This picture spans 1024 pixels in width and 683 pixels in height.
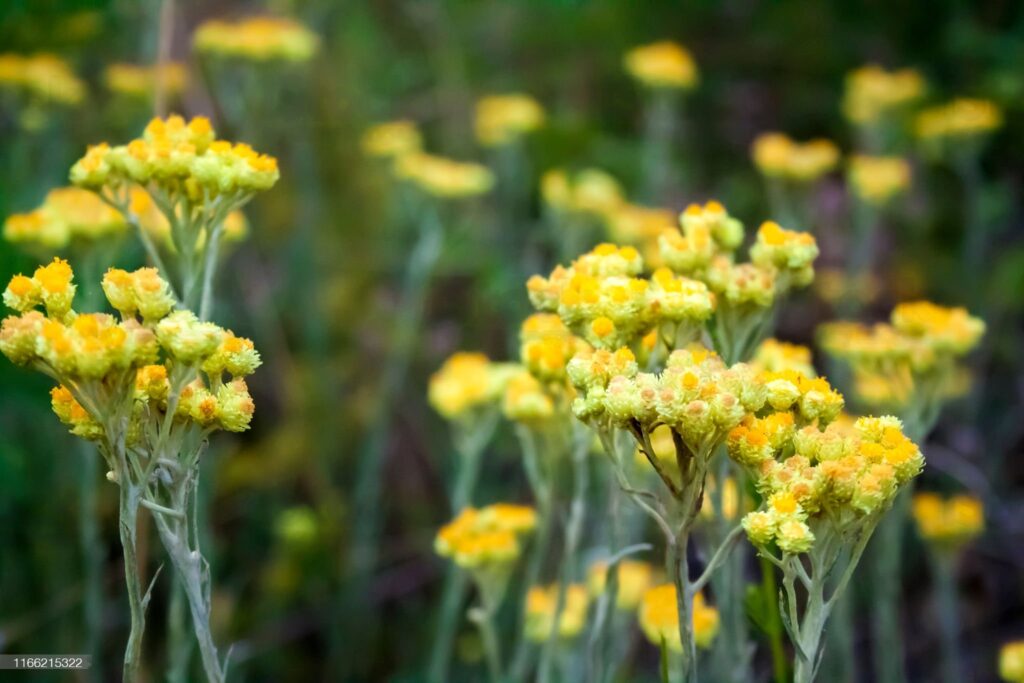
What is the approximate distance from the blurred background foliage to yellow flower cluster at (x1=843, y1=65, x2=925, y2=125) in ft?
0.63

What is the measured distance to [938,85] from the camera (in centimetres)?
354

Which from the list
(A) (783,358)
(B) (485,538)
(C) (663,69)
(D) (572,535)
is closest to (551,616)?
(B) (485,538)

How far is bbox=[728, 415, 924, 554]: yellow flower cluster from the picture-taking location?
1019 mm

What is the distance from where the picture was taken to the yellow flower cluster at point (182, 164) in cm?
130

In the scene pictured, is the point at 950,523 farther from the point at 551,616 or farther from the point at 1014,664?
the point at 551,616

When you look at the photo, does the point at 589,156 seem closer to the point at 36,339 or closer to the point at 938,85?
the point at 938,85

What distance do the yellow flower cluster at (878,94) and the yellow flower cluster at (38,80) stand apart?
7.49ft

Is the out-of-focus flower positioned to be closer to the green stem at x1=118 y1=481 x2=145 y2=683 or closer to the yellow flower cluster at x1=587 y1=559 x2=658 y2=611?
the yellow flower cluster at x1=587 y1=559 x2=658 y2=611

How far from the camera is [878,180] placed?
2.85m

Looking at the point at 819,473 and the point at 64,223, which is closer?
the point at 819,473

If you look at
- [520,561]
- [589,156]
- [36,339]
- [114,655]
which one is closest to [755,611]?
[36,339]

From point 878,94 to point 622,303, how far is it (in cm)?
226

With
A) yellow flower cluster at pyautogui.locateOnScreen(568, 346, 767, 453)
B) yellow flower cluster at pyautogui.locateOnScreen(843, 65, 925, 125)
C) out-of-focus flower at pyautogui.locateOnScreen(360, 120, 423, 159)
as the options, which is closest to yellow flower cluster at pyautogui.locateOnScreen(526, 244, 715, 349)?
yellow flower cluster at pyautogui.locateOnScreen(568, 346, 767, 453)

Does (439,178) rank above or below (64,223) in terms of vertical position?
above
